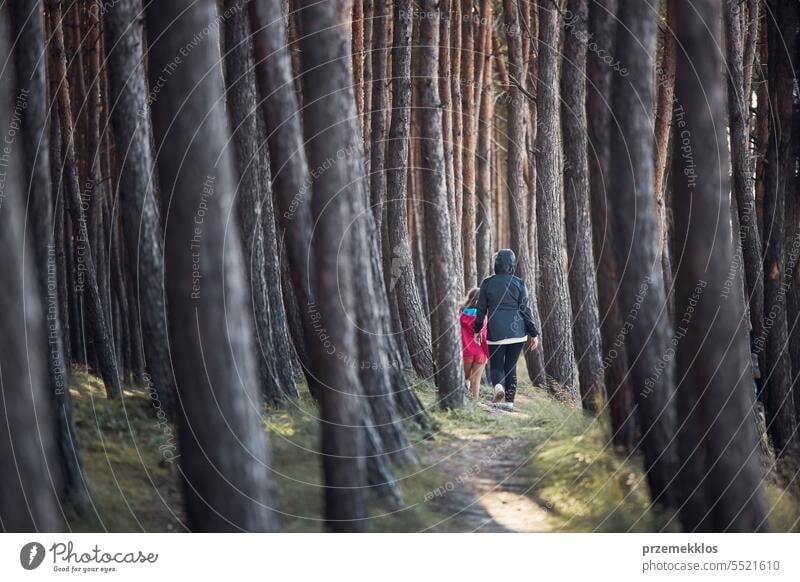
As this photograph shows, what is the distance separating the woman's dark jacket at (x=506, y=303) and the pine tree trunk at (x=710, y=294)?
4.60m

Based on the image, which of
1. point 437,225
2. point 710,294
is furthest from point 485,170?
point 710,294

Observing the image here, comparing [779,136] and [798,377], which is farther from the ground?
[779,136]

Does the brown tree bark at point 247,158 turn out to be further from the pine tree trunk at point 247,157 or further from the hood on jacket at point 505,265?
the hood on jacket at point 505,265

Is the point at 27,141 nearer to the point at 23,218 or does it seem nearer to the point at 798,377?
the point at 23,218

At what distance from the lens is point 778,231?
26.2ft

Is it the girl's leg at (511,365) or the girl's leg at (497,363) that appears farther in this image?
the girl's leg at (497,363)

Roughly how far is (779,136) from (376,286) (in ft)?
12.1

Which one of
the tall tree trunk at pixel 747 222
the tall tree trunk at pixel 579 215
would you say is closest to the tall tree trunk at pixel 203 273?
the tall tree trunk at pixel 747 222

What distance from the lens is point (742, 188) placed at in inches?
312

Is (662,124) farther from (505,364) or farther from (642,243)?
(642,243)

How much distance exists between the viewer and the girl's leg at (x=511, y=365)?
10.8 m
